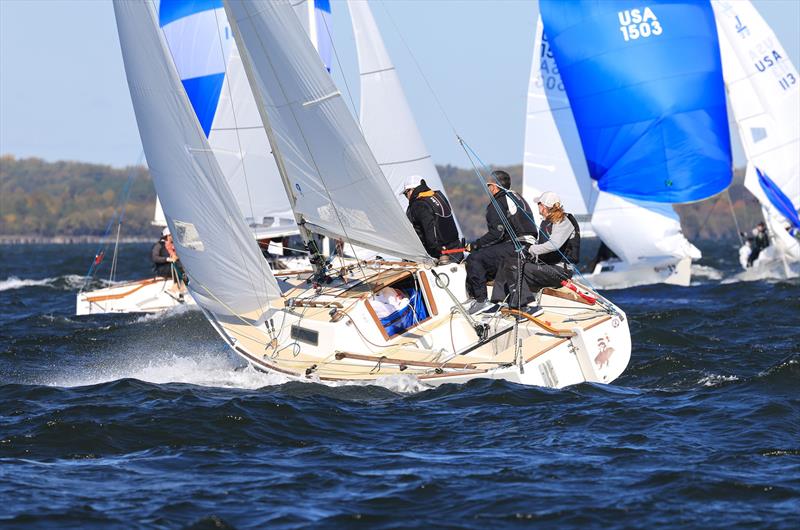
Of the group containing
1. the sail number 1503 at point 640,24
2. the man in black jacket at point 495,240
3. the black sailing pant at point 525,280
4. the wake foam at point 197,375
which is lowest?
the wake foam at point 197,375

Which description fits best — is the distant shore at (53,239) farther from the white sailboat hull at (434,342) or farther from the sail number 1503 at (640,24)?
the white sailboat hull at (434,342)

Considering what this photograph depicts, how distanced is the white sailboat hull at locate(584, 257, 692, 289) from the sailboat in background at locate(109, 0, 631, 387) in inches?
496

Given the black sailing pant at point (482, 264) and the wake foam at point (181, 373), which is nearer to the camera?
the wake foam at point (181, 373)

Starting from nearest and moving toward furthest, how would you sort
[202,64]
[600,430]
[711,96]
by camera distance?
[600,430]
[202,64]
[711,96]

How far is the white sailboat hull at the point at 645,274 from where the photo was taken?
2400 centimetres

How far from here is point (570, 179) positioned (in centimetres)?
2616

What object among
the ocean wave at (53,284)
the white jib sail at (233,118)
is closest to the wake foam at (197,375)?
the white jib sail at (233,118)

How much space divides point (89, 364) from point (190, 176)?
3.00m

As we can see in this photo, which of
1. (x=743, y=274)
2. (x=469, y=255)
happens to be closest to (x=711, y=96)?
(x=743, y=274)

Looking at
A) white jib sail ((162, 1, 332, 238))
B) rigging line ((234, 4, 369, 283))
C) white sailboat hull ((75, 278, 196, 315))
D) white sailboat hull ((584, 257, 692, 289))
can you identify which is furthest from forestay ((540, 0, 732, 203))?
rigging line ((234, 4, 369, 283))

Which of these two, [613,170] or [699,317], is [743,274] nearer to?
[613,170]

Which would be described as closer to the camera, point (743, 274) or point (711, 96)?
point (711, 96)

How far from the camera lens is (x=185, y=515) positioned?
652 cm

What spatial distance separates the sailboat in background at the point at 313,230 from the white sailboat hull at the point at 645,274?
12.6m
